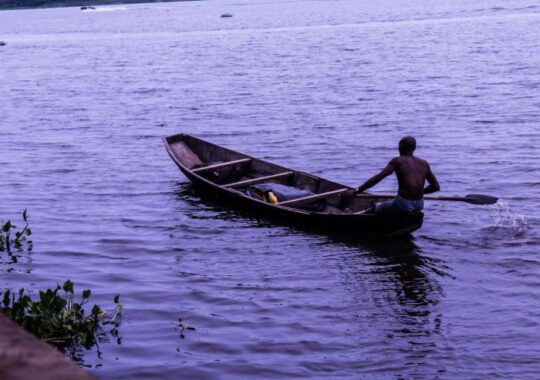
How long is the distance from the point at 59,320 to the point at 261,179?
753cm

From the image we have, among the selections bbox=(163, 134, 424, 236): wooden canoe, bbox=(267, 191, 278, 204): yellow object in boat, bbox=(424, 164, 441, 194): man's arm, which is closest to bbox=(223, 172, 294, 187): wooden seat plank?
bbox=(163, 134, 424, 236): wooden canoe

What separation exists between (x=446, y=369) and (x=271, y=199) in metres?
7.43

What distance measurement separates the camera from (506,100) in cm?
3198

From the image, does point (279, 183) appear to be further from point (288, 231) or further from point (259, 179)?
point (288, 231)

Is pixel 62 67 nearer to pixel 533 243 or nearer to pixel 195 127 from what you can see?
pixel 195 127

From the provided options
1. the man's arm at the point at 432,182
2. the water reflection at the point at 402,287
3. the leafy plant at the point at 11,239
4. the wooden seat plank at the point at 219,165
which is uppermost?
the wooden seat plank at the point at 219,165

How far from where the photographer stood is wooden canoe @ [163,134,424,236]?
1388 cm

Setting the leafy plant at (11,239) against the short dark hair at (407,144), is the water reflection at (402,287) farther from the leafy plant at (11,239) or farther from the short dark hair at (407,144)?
the leafy plant at (11,239)

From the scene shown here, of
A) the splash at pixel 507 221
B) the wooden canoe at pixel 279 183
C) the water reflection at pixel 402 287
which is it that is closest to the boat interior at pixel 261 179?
the wooden canoe at pixel 279 183

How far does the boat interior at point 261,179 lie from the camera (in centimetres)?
1544

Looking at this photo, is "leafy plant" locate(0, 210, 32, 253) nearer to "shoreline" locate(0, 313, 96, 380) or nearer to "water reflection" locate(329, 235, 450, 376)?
"water reflection" locate(329, 235, 450, 376)

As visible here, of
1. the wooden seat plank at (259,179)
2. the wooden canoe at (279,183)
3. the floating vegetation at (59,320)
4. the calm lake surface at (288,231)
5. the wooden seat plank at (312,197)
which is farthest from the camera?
the wooden seat plank at (259,179)

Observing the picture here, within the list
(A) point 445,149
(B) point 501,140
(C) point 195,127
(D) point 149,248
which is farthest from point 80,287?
(C) point 195,127

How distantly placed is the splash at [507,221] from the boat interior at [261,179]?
270cm
